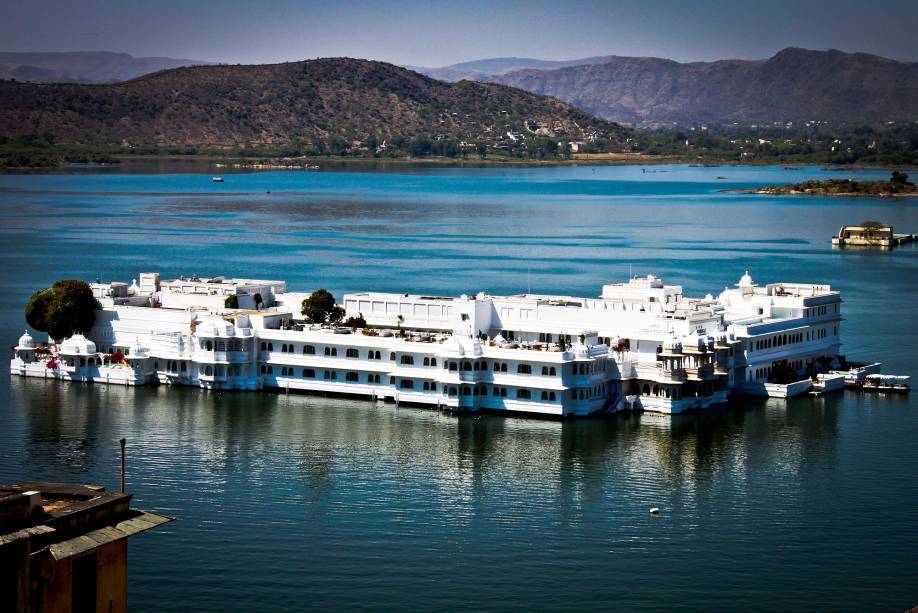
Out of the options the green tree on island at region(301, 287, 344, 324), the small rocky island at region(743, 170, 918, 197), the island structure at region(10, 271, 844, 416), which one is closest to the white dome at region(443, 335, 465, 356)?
the island structure at region(10, 271, 844, 416)

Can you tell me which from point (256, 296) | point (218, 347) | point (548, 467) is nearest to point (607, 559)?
point (548, 467)

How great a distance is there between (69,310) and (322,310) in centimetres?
652

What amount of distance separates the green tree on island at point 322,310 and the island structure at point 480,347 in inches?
14.7

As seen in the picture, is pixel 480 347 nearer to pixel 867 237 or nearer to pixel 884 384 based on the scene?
pixel 884 384

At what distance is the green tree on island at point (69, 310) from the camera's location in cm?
4031

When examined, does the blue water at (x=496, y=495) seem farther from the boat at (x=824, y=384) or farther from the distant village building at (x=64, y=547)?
the distant village building at (x=64, y=547)

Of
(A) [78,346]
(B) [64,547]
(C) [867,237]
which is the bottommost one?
(B) [64,547]

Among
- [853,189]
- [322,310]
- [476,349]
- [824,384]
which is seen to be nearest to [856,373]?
[824,384]

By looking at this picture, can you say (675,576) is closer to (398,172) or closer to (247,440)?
(247,440)

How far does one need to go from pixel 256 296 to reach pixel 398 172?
15726 centimetres

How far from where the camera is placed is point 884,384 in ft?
130

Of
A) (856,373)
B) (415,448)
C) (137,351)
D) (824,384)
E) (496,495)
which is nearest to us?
(496,495)

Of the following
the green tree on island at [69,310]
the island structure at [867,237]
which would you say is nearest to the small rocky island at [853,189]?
the island structure at [867,237]

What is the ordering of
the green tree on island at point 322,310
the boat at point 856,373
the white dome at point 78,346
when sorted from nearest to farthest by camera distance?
1. the white dome at point 78,346
2. the boat at point 856,373
3. the green tree on island at point 322,310
